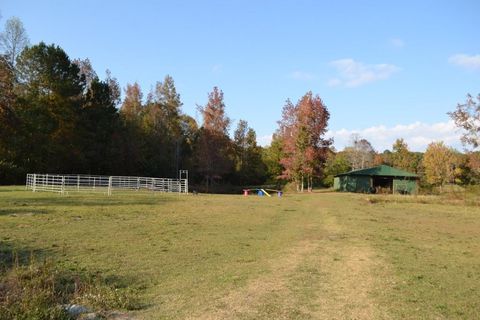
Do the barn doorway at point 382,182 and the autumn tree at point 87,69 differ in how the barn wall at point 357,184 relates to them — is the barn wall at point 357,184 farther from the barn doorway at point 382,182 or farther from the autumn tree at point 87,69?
the autumn tree at point 87,69

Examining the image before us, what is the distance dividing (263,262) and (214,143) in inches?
1975

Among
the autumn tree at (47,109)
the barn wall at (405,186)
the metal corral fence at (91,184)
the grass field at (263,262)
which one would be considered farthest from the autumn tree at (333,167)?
the grass field at (263,262)

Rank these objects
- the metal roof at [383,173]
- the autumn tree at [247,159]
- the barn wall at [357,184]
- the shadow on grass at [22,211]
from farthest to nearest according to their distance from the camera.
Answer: the autumn tree at [247,159] → the barn wall at [357,184] → the metal roof at [383,173] → the shadow on grass at [22,211]

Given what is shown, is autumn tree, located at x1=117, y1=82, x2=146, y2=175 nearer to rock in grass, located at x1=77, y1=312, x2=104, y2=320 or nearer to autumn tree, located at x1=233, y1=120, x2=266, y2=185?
autumn tree, located at x1=233, y1=120, x2=266, y2=185

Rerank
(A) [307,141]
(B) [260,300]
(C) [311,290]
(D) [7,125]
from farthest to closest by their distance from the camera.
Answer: (A) [307,141] < (D) [7,125] < (C) [311,290] < (B) [260,300]

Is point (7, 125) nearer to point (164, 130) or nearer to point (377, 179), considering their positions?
point (164, 130)

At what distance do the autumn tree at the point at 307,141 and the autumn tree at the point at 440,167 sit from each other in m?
31.8

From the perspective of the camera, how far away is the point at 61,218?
51.9 ft

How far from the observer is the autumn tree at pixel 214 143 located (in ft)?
194

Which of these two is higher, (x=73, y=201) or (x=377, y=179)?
(x=377, y=179)

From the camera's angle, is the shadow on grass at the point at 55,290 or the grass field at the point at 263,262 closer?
the shadow on grass at the point at 55,290

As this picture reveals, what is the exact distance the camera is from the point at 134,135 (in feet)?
199

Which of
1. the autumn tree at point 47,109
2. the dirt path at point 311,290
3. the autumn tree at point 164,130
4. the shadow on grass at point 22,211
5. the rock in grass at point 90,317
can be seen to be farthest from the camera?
the autumn tree at point 164,130

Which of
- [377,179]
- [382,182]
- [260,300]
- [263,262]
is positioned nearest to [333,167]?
[382,182]
